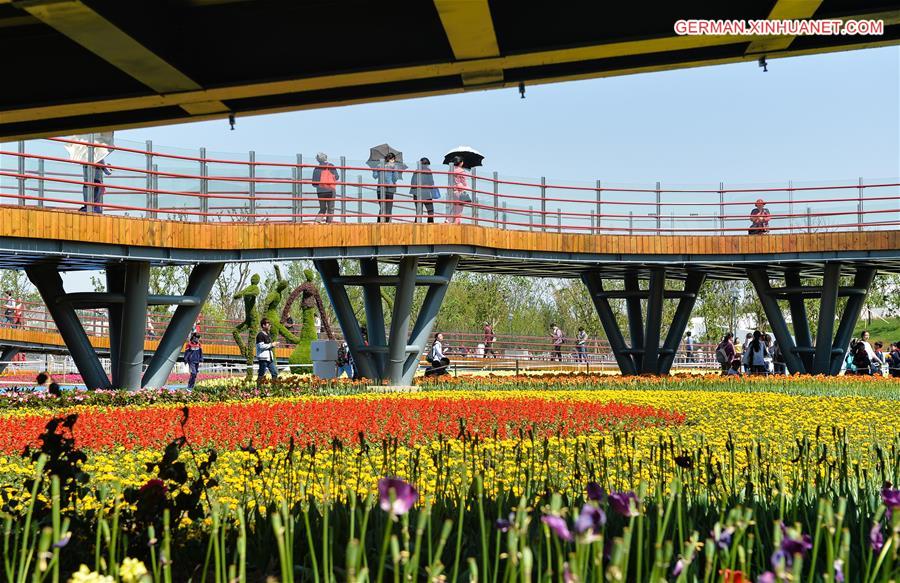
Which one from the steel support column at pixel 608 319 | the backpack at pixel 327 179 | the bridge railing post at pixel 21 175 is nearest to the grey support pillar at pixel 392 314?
the backpack at pixel 327 179

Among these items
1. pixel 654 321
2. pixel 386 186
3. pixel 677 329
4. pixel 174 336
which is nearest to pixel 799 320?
pixel 677 329

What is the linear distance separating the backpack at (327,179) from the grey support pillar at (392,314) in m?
1.83

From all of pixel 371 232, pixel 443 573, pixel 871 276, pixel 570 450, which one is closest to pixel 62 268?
pixel 371 232

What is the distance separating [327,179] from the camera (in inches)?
933

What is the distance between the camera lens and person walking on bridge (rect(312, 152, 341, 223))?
2345 centimetres

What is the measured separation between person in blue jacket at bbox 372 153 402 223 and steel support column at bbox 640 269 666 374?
9027mm

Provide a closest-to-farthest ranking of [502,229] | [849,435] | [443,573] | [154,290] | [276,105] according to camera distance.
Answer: [443,573] → [276,105] → [849,435] → [502,229] → [154,290]

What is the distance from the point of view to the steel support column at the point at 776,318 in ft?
95.1

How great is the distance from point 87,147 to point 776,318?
20.1 metres

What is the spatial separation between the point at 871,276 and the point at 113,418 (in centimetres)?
2366

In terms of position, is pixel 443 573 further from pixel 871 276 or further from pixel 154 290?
pixel 154 290

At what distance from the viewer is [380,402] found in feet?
57.9

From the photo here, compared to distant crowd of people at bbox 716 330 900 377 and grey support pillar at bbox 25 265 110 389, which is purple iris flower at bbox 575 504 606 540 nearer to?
grey support pillar at bbox 25 265 110 389

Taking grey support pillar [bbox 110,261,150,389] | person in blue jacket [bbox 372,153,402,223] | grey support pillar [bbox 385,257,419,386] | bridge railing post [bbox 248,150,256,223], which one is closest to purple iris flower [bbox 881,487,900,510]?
grey support pillar [bbox 110,261,150,389]
